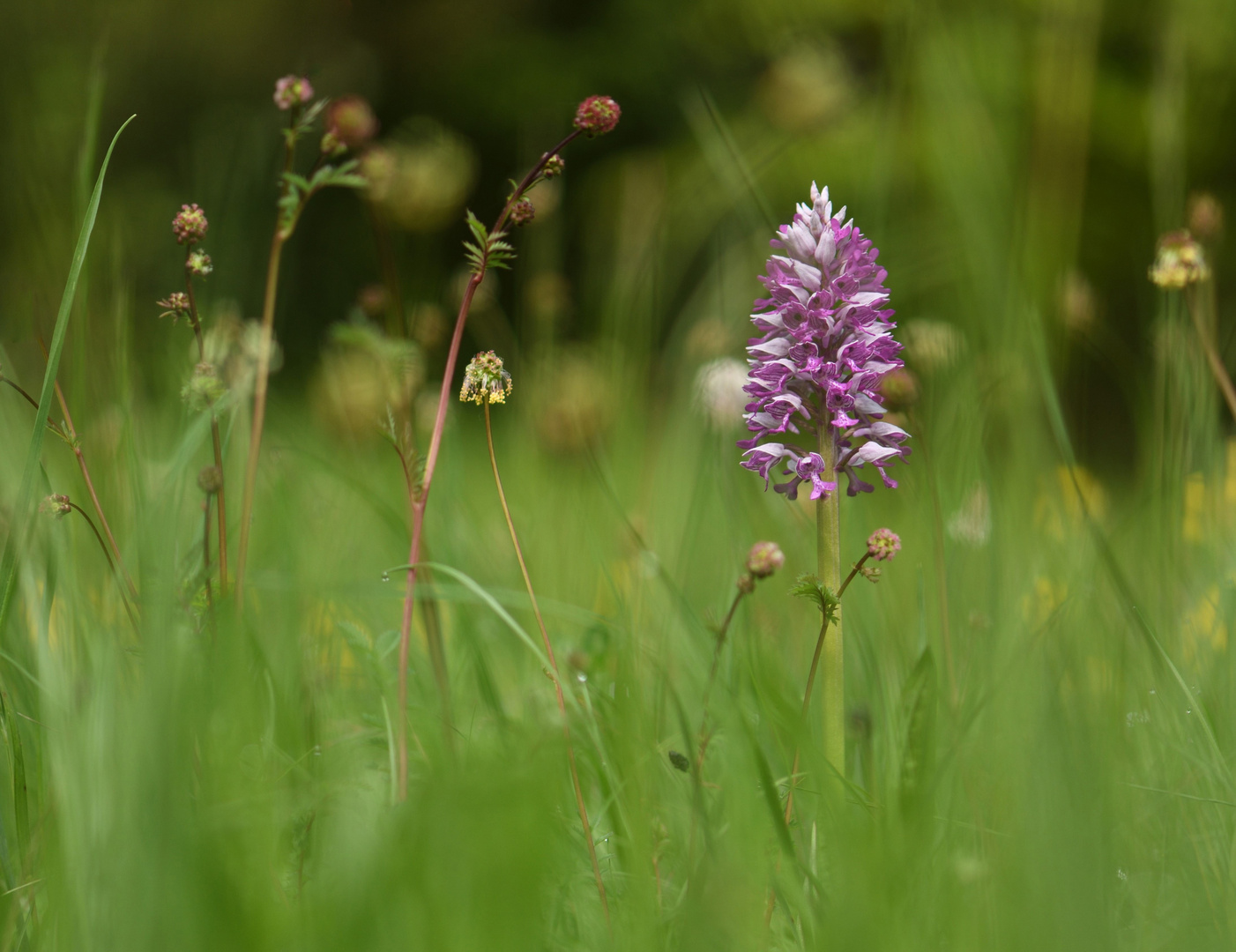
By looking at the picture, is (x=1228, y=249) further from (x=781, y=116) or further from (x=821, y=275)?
(x=821, y=275)

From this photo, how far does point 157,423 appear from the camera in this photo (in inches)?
48.3

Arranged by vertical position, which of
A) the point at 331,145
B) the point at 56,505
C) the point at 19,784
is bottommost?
the point at 19,784

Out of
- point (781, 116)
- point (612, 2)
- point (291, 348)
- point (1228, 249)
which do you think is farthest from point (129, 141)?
point (1228, 249)

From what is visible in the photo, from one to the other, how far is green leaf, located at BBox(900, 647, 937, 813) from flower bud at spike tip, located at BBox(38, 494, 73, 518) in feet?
2.22

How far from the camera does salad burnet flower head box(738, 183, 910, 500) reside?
769mm

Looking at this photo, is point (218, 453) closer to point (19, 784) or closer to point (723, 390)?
point (19, 784)

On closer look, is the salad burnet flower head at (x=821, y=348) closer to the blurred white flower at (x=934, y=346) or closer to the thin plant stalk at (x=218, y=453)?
the blurred white flower at (x=934, y=346)

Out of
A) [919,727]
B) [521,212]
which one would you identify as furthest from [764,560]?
[521,212]

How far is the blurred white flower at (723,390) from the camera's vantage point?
158cm

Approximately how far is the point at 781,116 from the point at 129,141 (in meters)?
4.91

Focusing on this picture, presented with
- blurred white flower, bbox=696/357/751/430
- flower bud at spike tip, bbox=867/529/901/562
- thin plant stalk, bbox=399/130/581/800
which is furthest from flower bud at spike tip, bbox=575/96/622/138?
blurred white flower, bbox=696/357/751/430

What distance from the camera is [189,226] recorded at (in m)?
0.90

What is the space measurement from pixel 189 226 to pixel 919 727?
744 millimetres

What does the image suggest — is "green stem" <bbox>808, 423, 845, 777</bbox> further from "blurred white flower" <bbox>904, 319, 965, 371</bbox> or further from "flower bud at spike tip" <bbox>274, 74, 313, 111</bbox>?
"flower bud at spike tip" <bbox>274, 74, 313, 111</bbox>
